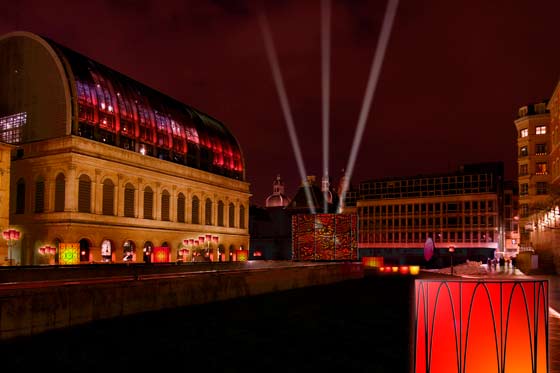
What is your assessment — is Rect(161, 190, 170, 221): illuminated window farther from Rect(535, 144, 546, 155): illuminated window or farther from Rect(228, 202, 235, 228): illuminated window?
Rect(535, 144, 546, 155): illuminated window

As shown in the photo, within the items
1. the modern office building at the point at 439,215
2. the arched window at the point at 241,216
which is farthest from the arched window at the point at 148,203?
the modern office building at the point at 439,215

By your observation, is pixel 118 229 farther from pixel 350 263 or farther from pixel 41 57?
pixel 350 263

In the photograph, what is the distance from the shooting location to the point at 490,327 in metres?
4.64

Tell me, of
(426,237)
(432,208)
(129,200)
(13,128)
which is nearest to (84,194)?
(129,200)

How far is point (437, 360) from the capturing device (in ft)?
15.8

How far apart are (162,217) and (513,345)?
75.3 m

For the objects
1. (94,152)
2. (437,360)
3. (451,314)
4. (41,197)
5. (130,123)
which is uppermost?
(130,123)

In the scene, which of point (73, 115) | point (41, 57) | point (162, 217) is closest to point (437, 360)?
point (73, 115)

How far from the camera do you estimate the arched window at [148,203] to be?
2950 inches

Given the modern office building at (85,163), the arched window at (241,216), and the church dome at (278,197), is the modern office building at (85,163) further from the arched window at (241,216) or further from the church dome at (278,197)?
the church dome at (278,197)

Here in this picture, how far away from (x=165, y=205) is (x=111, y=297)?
200 feet

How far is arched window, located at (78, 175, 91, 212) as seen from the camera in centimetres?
6318

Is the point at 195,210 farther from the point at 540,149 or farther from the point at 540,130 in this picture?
the point at 540,130

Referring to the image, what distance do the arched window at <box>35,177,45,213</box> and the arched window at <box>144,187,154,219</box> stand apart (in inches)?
545
